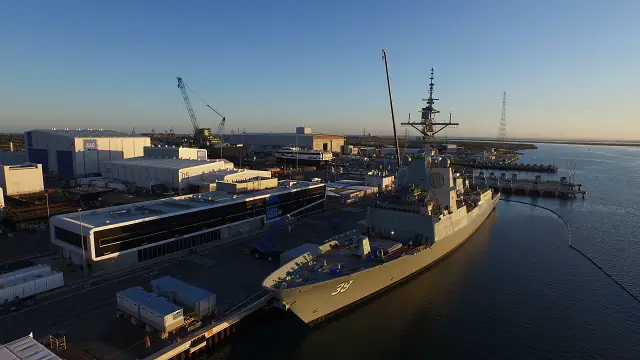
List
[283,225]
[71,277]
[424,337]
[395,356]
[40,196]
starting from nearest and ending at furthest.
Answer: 1. [395,356]
2. [424,337]
3. [71,277]
4. [283,225]
5. [40,196]

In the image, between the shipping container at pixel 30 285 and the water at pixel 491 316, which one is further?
the shipping container at pixel 30 285

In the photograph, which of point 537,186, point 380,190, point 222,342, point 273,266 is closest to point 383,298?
point 273,266

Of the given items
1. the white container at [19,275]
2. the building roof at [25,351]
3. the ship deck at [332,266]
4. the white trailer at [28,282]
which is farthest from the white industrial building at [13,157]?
the ship deck at [332,266]

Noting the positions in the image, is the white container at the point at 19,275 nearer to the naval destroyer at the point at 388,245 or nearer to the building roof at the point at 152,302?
the building roof at the point at 152,302

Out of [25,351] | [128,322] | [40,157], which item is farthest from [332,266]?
[40,157]

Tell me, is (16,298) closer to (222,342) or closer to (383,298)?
(222,342)
